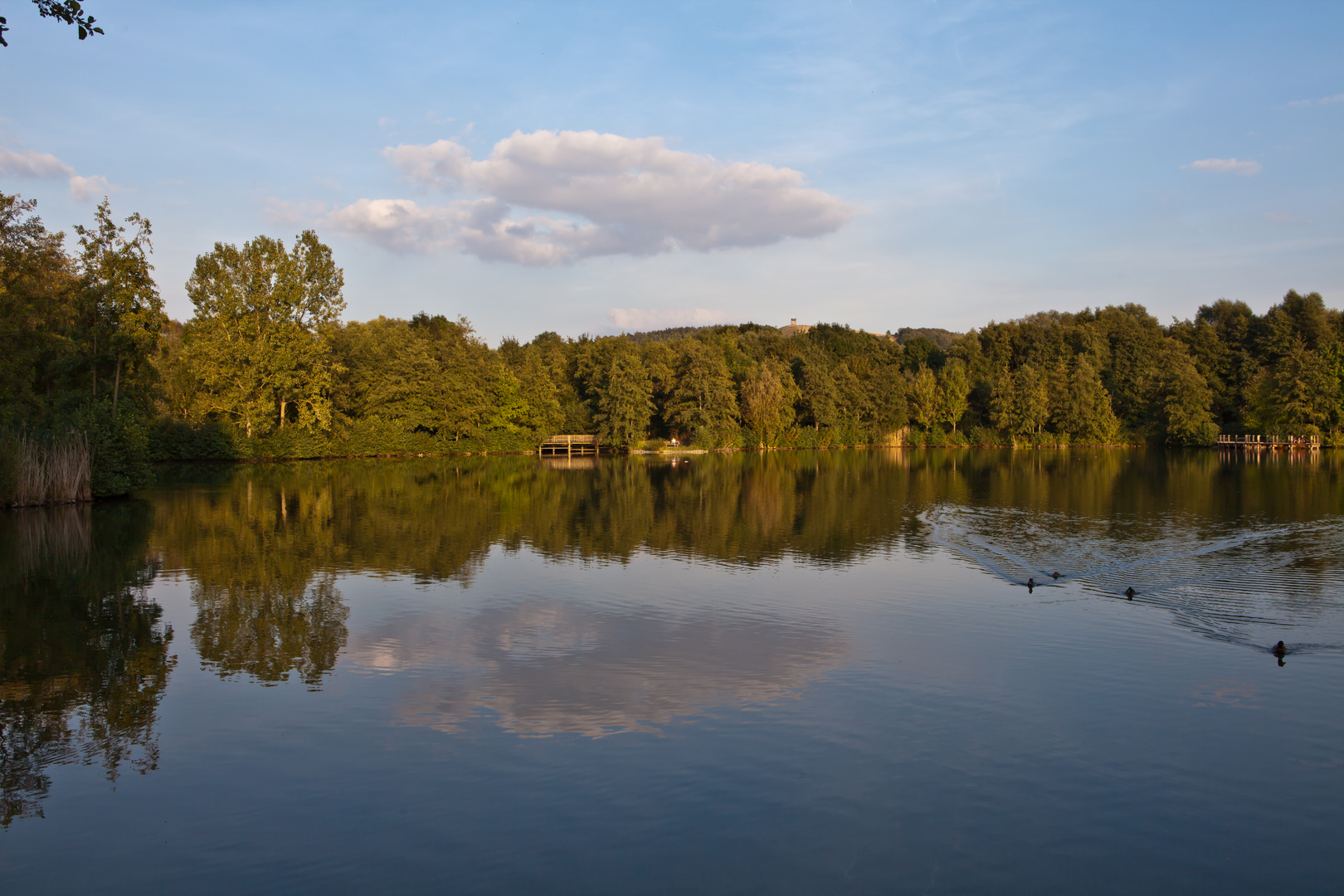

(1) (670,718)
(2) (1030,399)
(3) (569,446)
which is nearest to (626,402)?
(3) (569,446)

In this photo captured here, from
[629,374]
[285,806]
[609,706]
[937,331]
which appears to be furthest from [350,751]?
[937,331]

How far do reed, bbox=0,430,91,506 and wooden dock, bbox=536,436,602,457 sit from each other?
37.7 meters

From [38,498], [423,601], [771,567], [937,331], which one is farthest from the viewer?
[937,331]

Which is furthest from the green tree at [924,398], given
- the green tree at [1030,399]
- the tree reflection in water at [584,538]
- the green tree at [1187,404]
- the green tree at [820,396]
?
the tree reflection in water at [584,538]

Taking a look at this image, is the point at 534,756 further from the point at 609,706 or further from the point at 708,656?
the point at 708,656

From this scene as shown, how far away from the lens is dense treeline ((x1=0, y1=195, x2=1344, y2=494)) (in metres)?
27.2

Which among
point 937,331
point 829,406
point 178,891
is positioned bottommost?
point 178,891

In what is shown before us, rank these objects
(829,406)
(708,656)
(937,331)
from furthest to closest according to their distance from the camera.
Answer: (937,331) < (829,406) < (708,656)

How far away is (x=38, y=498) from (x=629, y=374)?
139 feet

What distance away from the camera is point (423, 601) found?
11461mm

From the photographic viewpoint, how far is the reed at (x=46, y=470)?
19.8 metres

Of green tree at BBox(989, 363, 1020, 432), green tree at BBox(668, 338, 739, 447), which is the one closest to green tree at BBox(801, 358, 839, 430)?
green tree at BBox(668, 338, 739, 447)

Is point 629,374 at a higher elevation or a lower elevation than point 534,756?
higher

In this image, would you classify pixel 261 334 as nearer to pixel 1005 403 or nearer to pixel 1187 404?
pixel 1005 403
